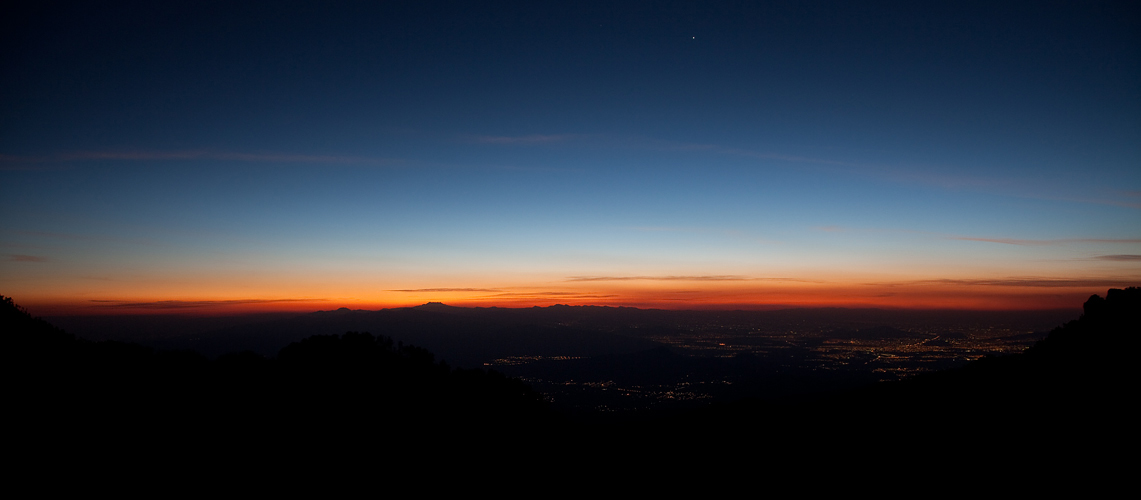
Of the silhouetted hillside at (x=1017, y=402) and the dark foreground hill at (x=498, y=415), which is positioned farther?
the silhouetted hillside at (x=1017, y=402)

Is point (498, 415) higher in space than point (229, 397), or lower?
lower

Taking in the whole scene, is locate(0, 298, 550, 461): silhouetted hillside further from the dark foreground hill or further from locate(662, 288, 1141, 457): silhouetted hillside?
locate(662, 288, 1141, 457): silhouetted hillside

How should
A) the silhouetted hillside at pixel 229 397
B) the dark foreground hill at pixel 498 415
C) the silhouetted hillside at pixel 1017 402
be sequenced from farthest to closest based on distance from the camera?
the silhouetted hillside at pixel 1017 402
the dark foreground hill at pixel 498 415
the silhouetted hillside at pixel 229 397

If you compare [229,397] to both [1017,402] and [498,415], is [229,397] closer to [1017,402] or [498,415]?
[498,415]

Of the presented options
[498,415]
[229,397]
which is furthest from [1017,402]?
[229,397]

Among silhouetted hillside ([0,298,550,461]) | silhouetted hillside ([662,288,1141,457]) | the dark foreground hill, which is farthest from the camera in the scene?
silhouetted hillside ([662,288,1141,457])

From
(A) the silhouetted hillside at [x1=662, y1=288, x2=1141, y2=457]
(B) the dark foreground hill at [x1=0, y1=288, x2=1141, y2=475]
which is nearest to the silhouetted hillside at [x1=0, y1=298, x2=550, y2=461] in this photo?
(B) the dark foreground hill at [x1=0, y1=288, x2=1141, y2=475]

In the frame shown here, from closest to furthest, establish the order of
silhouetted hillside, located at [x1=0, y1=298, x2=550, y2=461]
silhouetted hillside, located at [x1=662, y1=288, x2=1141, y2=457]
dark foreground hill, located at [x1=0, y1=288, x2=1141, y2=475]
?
1. silhouetted hillside, located at [x1=0, y1=298, x2=550, y2=461]
2. dark foreground hill, located at [x1=0, y1=288, x2=1141, y2=475]
3. silhouetted hillside, located at [x1=662, y1=288, x2=1141, y2=457]

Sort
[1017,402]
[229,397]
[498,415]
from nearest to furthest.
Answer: [229,397], [1017,402], [498,415]

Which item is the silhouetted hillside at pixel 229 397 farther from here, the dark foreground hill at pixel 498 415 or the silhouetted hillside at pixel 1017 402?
the silhouetted hillside at pixel 1017 402

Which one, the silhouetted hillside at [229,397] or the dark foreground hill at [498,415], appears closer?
the silhouetted hillside at [229,397]

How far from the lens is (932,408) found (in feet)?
88.8

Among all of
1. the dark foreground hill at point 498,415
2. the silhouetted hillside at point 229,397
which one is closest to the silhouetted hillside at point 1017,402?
the dark foreground hill at point 498,415

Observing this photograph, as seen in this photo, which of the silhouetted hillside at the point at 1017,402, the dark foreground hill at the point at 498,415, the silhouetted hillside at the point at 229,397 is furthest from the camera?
the silhouetted hillside at the point at 1017,402
